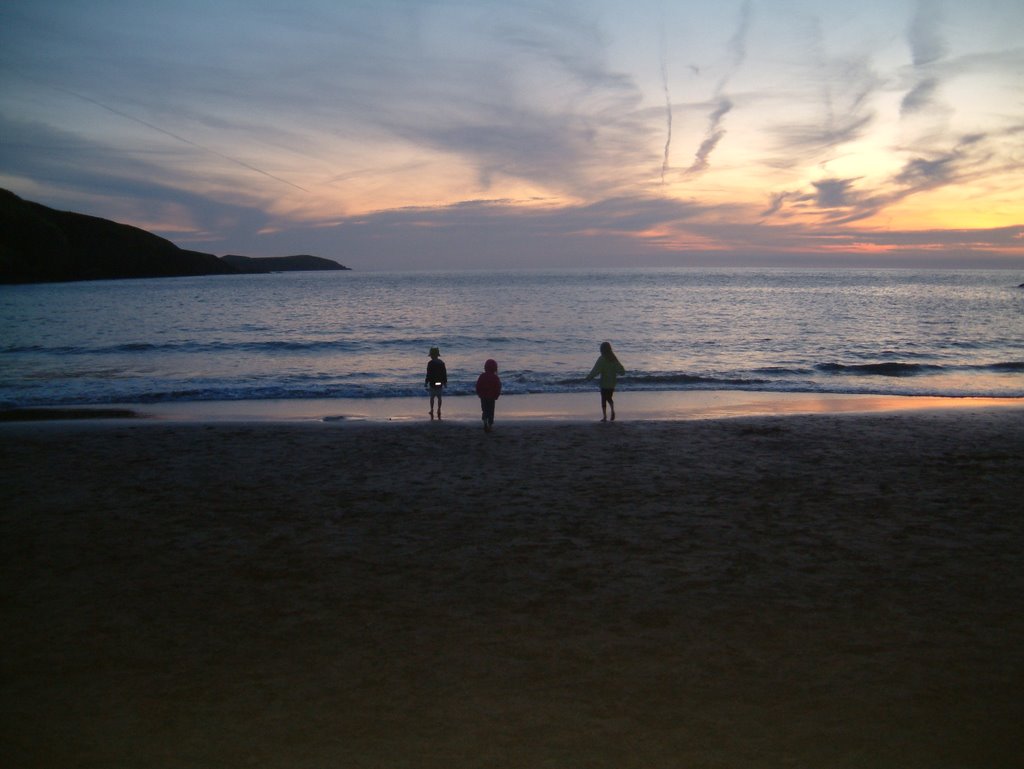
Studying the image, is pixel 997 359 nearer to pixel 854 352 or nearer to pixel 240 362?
pixel 854 352

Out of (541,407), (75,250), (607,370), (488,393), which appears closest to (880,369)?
(541,407)

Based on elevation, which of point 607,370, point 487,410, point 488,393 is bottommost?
point 487,410

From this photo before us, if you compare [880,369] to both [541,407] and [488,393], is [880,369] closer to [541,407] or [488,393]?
[541,407]

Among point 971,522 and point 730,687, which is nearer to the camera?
point 730,687

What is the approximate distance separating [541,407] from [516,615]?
1318 cm

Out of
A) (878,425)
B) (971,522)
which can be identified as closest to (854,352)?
(878,425)

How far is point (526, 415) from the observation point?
1739 centimetres

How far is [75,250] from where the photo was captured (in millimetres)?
153625

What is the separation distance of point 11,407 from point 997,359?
35.9 metres

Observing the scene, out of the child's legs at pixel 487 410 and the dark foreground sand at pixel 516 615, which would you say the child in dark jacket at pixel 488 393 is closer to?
the child's legs at pixel 487 410

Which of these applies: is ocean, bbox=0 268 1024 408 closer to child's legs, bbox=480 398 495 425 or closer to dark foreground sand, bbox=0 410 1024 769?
child's legs, bbox=480 398 495 425

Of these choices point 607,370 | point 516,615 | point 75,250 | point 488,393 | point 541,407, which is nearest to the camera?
point 516,615

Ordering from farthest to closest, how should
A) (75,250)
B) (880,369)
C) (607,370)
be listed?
(75,250), (880,369), (607,370)

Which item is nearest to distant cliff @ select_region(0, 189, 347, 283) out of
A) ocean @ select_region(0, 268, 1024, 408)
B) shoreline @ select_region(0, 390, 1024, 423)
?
ocean @ select_region(0, 268, 1024, 408)
